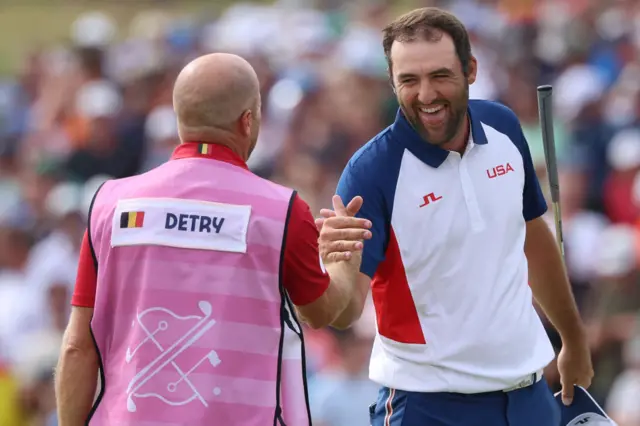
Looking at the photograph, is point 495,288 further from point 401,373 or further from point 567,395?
point 567,395

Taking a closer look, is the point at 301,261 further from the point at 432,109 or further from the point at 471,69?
the point at 471,69

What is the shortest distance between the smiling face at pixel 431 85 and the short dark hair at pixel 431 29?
2cm

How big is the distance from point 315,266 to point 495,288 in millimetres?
712

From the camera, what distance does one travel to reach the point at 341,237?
13.6ft

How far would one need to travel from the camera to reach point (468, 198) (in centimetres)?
446

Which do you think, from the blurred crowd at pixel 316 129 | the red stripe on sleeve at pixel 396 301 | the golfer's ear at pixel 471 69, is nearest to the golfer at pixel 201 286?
the red stripe on sleeve at pixel 396 301

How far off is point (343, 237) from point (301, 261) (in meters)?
0.17

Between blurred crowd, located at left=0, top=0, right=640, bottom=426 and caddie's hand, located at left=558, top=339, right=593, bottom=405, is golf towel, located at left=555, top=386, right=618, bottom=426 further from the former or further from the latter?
blurred crowd, located at left=0, top=0, right=640, bottom=426

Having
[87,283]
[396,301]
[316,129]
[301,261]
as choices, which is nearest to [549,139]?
[396,301]

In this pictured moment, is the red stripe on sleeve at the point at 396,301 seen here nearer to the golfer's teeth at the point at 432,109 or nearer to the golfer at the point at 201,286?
the golfer at the point at 201,286

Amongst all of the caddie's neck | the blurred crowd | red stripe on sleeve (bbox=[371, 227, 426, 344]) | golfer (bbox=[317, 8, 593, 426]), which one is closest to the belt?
golfer (bbox=[317, 8, 593, 426])

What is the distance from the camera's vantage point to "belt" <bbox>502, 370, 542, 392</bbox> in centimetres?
453

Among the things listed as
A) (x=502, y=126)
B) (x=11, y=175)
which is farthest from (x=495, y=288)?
(x=11, y=175)

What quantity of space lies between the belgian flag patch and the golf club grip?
182 cm
